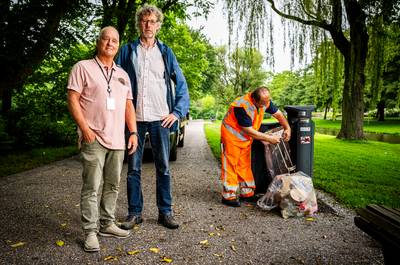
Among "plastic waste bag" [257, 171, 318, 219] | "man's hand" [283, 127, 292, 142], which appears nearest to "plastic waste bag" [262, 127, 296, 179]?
"man's hand" [283, 127, 292, 142]

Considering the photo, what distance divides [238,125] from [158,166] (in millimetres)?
1375

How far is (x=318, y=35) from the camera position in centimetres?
745

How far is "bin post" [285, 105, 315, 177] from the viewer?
4.43 m

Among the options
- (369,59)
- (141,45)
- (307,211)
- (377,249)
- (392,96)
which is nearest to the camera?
(377,249)

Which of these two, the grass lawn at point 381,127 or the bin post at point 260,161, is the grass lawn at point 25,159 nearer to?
the bin post at point 260,161

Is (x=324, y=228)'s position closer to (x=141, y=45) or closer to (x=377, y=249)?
(x=377, y=249)

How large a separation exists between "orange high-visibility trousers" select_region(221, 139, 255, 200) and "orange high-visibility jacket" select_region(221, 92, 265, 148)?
7cm

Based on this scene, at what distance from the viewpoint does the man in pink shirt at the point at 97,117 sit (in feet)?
9.02

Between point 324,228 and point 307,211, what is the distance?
41 cm

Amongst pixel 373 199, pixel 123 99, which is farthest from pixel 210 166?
pixel 123 99

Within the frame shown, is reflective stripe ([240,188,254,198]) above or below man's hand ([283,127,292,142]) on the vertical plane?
below

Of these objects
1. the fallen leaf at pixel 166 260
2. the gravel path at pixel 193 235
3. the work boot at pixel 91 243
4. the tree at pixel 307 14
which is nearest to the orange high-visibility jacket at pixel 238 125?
the gravel path at pixel 193 235

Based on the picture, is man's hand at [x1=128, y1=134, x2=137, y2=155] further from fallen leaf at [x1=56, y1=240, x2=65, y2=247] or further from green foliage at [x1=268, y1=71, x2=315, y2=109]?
green foliage at [x1=268, y1=71, x2=315, y2=109]

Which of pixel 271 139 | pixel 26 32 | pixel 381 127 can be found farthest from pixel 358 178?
pixel 381 127
